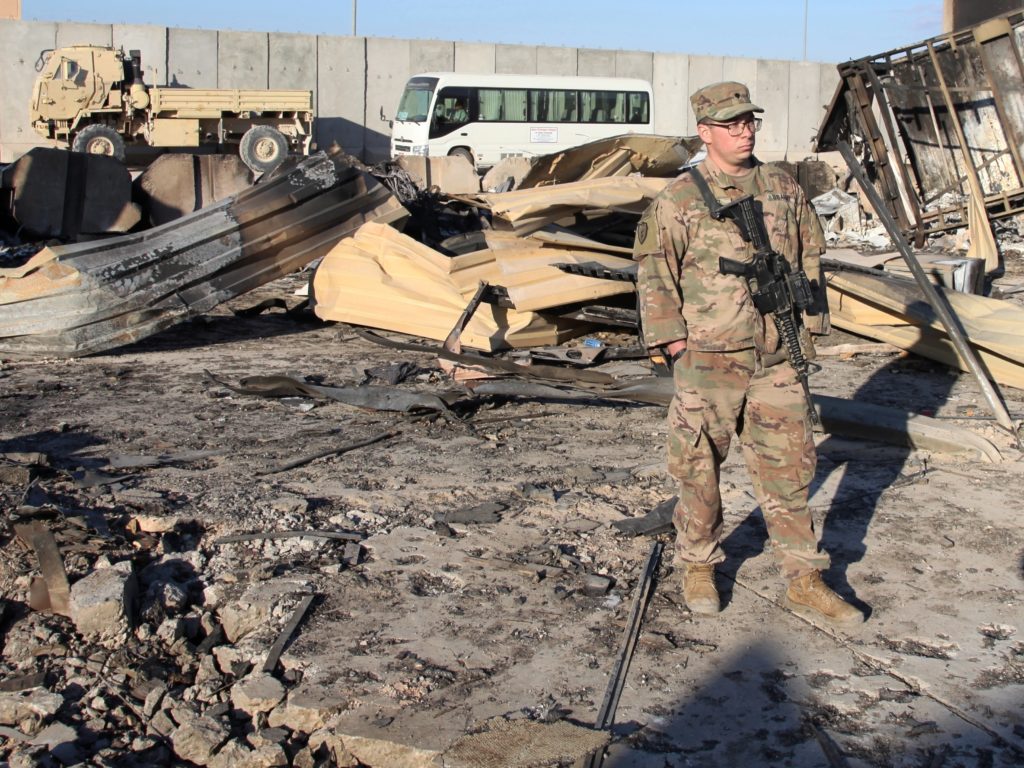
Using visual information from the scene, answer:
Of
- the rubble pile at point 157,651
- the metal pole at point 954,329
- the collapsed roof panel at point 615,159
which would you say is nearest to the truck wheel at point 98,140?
the collapsed roof panel at point 615,159

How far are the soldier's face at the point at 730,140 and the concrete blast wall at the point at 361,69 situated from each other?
25952mm

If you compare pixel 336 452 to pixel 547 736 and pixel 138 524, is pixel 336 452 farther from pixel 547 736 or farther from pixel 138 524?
pixel 547 736

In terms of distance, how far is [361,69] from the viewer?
104 ft

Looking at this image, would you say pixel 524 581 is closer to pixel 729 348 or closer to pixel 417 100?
pixel 729 348

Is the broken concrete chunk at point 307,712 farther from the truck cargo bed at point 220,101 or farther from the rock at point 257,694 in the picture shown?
the truck cargo bed at point 220,101

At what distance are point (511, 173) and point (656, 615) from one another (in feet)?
50.8

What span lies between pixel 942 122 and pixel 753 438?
797 centimetres

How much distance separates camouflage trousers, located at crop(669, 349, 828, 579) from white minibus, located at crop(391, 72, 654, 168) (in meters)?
22.4

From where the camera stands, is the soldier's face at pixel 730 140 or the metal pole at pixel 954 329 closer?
the soldier's face at pixel 730 140

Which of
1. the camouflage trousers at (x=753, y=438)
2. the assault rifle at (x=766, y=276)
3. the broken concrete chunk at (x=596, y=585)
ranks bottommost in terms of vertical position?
the broken concrete chunk at (x=596, y=585)

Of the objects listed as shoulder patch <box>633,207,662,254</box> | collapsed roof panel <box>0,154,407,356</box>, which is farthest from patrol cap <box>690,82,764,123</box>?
collapsed roof panel <box>0,154,407,356</box>

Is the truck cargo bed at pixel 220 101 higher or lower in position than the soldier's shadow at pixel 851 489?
higher

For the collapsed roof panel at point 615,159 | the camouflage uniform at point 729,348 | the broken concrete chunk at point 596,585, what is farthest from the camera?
the collapsed roof panel at point 615,159

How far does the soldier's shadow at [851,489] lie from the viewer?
403cm
